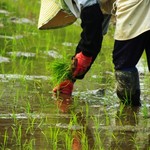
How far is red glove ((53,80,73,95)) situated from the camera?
15.0 feet

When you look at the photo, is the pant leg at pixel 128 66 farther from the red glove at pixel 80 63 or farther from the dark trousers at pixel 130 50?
the red glove at pixel 80 63

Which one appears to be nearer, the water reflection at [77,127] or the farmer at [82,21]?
the water reflection at [77,127]

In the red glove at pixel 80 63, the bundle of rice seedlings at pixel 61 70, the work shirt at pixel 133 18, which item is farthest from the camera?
the bundle of rice seedlings at pixel 61 70

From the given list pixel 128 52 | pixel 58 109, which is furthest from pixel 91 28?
pixel 58 109

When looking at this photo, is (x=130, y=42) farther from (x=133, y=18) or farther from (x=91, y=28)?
(x=91, y=28)

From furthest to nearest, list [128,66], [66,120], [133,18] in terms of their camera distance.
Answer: [128,66], [133,18], [66,120]

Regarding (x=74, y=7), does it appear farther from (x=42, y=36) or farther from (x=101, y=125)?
(x=42, y=36)

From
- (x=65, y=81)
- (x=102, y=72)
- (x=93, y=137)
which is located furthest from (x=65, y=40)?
(x=93, y=137)

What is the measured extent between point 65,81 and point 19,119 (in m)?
0.93

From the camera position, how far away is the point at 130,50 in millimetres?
4098

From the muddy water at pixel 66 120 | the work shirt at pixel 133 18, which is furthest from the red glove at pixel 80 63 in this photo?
the work shirt at pixel 133 18

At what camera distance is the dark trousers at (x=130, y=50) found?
4.07m

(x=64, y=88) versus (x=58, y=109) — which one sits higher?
(x=64, y=88)

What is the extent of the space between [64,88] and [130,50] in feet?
2.35
